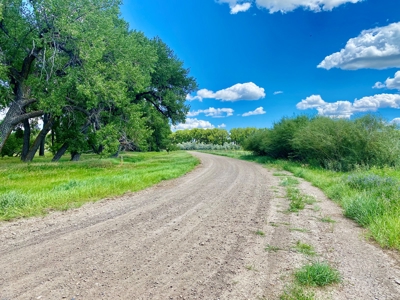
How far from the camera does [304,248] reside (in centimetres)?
411

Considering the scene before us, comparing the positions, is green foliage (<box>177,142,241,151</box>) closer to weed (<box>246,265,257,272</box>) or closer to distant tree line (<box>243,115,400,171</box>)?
distant tree line (<box>243,115,400,171</box>)

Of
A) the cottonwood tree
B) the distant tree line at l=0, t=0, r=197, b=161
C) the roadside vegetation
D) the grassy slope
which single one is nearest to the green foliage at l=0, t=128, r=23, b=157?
the distant tree line at l=0, t=0, r=197, b=161

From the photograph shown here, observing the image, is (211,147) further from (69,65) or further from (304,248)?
(304,248)

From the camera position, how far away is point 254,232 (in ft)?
15.9

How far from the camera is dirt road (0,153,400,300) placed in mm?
2900

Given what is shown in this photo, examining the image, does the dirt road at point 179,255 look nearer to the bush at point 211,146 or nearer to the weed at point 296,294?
the weed at point 296,294

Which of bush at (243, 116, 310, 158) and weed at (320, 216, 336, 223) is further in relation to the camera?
bush at (243, 116, 310, 158)

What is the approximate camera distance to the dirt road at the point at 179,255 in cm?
290

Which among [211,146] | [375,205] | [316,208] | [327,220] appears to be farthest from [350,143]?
[211,146]

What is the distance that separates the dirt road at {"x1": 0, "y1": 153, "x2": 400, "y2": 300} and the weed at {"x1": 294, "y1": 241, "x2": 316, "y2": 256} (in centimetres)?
13

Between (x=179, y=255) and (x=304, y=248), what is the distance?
2075 mm

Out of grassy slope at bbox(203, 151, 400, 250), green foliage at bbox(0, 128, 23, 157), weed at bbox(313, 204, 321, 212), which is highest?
green foliage at bbox(0, 128, 23, 157)

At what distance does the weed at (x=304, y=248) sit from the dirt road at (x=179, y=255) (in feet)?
0.41

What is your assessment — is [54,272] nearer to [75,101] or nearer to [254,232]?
[254,232]
